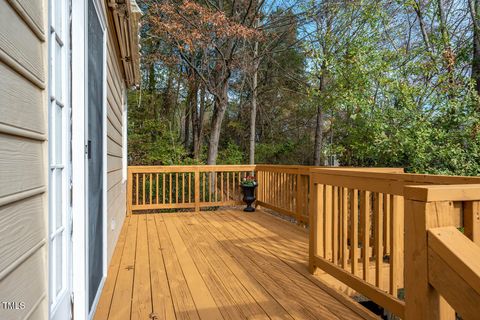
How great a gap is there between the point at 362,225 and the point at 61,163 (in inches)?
76.7

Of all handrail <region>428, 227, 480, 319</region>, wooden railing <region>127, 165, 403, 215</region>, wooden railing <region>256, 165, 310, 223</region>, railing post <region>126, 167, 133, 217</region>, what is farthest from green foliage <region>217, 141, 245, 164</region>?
handrail <region>428, 227, 480, 319</region>

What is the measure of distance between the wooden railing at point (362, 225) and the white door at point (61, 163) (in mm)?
1786

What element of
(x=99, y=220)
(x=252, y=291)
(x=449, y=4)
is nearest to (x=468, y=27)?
(x=449, y=4)

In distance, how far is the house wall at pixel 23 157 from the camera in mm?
787

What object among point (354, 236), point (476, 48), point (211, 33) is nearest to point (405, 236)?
point (354, 236)

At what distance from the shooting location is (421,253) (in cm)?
118

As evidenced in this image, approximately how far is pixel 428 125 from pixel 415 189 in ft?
14.3

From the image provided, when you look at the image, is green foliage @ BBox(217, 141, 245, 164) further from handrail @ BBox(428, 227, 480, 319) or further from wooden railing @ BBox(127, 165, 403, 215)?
handrail @ BBox(428, 227, 480, 319)

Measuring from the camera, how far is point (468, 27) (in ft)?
21.8

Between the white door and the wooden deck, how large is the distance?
679 mm

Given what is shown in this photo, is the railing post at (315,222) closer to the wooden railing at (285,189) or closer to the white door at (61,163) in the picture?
the wooden railing at (285,189)

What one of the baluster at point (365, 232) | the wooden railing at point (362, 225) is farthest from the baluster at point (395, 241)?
the baluster at point (365, 232)

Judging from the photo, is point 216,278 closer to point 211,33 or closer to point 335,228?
point 335,228

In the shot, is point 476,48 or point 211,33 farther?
point 211,33
